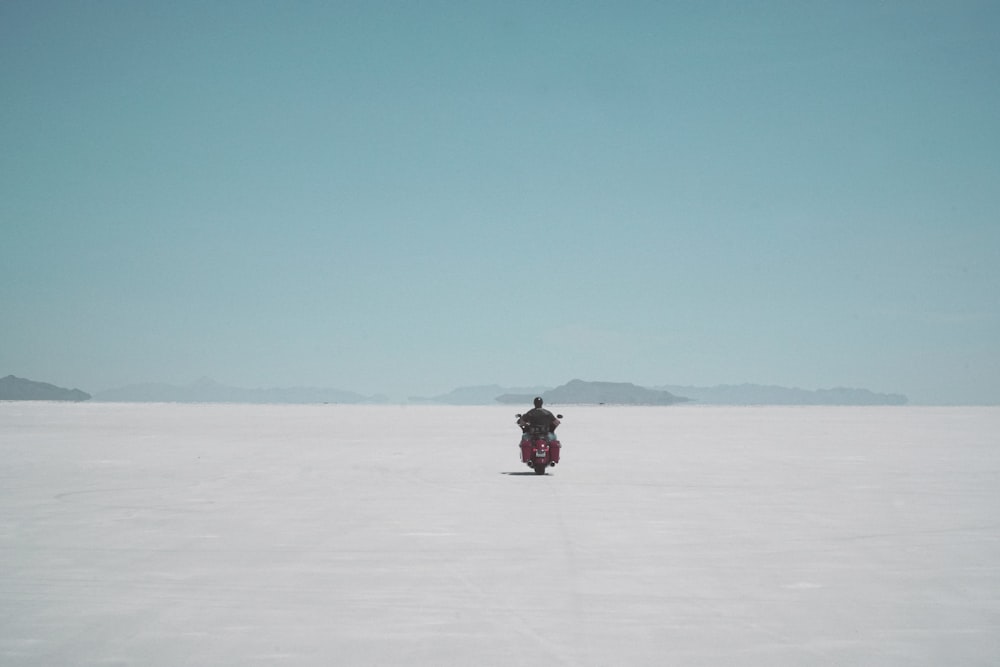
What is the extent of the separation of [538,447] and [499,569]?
1237 cm

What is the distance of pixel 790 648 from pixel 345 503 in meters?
11.2

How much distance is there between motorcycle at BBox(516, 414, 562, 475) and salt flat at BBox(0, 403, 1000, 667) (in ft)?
2.08

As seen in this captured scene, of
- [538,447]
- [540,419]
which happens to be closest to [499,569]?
[538,447]

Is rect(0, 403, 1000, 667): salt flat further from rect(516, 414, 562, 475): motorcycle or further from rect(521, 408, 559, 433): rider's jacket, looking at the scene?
rect(521, 408, 559, 433): rider's jacket

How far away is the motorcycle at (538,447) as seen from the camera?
23156mm

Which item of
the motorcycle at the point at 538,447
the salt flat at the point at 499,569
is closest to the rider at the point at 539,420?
the motorcycle at the point at 538,447

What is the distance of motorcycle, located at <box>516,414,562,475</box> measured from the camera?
23156 millimetres

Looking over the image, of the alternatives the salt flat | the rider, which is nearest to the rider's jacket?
the rider

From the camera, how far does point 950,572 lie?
1064 centimetres

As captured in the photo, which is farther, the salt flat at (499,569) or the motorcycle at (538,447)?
the motorcycle at (538,447)

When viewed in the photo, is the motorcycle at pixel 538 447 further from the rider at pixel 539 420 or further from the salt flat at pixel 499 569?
the salt flat at pixel 499 569

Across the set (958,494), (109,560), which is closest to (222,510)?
(109,560)

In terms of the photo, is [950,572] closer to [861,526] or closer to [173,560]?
[861,526]

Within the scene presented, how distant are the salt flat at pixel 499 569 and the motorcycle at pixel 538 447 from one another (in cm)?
63
